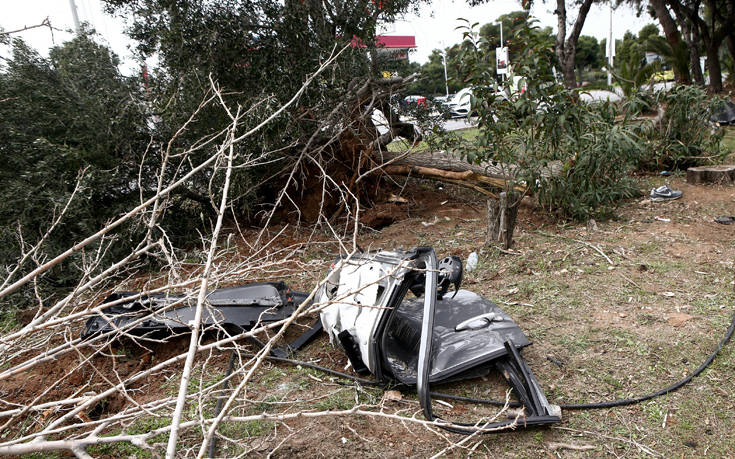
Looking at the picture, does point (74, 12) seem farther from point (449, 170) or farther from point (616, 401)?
point (616, 401)

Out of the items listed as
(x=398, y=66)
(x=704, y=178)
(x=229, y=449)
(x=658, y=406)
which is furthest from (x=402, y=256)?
(x=704, y=178)

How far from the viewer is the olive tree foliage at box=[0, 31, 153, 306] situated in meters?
5.07

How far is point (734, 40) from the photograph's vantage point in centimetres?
1759

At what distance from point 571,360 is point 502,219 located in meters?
2.05

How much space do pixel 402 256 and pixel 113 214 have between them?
4158 mm

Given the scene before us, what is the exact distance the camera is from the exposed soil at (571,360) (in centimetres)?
253

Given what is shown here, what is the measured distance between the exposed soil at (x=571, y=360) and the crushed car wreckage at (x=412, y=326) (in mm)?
158

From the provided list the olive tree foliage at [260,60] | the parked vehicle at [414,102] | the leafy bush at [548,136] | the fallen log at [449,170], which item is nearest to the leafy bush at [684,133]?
the leafy bush at [548,136]

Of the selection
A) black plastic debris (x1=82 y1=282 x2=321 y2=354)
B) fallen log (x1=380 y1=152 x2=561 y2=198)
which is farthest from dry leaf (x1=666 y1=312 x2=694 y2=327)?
fallen log (x1=380 y1=152 x2=561 y2=198)

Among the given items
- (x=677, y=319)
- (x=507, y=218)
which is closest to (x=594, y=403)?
(x=677, y=319)

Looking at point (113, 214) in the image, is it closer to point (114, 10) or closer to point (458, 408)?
point (114, 10)

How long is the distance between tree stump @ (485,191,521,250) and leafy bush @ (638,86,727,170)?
3363 mm

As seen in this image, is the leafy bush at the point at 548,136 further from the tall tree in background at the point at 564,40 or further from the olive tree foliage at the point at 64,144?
the tall tree in background at the point at 564,40

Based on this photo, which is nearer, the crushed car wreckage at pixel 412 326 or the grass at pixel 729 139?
the crushed car wreckage at pixel 412 326
